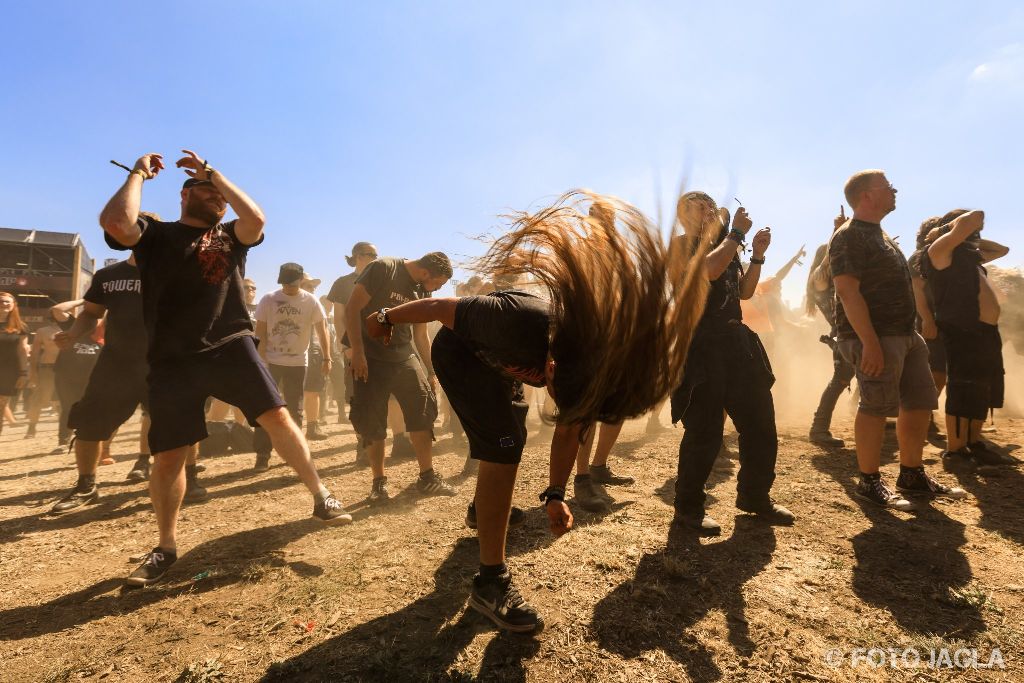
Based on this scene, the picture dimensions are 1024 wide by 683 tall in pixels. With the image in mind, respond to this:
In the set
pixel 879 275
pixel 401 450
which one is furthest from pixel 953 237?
pixel 401 450

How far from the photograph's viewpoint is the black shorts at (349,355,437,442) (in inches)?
169

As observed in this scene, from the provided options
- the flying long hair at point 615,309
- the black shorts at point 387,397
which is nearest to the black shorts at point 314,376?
the black shorts at point 387,397

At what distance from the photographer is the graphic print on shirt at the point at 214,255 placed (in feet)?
10.0

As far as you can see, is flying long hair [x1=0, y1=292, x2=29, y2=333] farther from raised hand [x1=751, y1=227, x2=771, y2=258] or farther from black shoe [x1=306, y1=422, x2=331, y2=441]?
raised hand [x1=751, y1=227, x2=771, y2=258]

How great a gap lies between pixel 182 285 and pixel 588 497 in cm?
301

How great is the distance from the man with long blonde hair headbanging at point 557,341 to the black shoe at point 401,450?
378 cm

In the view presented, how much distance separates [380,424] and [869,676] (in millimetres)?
3431

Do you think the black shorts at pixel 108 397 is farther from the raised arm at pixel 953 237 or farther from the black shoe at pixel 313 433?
the raised arm at pixel 953 237

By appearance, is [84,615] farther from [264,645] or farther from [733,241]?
[733,241]

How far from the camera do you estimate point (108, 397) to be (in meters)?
4.21

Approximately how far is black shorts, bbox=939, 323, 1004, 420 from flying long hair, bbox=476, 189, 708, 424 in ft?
13.8

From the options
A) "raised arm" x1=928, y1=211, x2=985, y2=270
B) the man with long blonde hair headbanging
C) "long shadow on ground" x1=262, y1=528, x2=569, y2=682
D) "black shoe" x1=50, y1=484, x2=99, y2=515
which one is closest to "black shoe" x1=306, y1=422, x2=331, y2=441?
"black shoe" x1=50, y1=484, x2=99, y2=515

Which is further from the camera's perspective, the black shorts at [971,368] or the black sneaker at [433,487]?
the black shorts at [971,368]

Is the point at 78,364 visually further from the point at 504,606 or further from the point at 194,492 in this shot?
the point at 504,606
